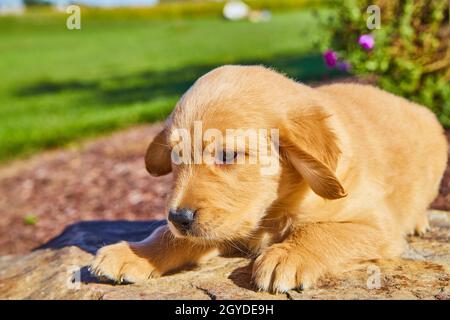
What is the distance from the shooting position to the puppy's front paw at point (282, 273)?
3.28 meters

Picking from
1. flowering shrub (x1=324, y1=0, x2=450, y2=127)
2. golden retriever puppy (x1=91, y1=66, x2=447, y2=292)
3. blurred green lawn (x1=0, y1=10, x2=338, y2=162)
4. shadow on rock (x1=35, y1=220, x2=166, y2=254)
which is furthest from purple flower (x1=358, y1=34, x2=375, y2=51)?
shadow on rock (x1=35, y1=220, x2=166, y2=254)

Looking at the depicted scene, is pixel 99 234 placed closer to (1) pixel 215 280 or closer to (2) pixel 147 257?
(2) pixel 147 257

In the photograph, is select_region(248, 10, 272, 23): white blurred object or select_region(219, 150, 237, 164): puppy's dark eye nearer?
select_region(219, 150, 237, 164): puppy's dark eye

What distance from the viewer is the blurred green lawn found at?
1290cm

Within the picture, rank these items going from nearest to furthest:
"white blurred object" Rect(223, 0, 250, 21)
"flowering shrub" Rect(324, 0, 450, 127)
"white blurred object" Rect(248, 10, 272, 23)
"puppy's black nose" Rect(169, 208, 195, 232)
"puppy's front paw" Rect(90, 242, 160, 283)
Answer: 1. "puppy's black nose" Rect(169, 208, 195, 232)
2. "puppy's front paw" Rect(90, 242, 160, 283)
3. "flowering shrub" Rect(324, 0, 450, 127)
4. "white blurred object" Rect(248, 10, 272, 23)
5. "white blurred object" Rect(223, 0, 250, 21)

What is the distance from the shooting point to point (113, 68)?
24.6 m

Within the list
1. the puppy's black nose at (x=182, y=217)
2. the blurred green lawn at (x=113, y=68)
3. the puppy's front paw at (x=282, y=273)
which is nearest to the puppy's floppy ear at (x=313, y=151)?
the puppy's front paw at (x=282, y=273)

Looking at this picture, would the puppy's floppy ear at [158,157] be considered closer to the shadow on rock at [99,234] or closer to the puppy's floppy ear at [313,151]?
the shadow on rock at [99,234]

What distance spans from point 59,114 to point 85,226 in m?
10.5

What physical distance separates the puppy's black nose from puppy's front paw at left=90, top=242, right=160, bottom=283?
586mm

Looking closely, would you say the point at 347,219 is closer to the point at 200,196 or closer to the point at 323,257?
the point at 323,257

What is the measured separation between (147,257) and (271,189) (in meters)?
0.86

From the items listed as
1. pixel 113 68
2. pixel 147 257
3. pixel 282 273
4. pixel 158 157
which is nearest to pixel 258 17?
pixel 113 68

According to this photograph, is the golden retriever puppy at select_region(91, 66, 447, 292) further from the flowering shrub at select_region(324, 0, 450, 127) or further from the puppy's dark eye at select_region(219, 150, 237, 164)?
the flowering shrub at select_region(324, 0, 450, 127)
